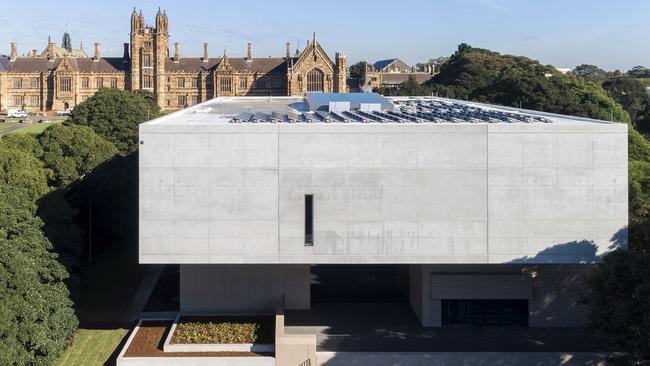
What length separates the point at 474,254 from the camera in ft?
86.3

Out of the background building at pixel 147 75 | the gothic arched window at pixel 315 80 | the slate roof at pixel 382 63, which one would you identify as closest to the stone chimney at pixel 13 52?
the background building at pixel 147 75

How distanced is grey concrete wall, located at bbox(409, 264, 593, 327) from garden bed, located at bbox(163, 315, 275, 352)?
261 inches

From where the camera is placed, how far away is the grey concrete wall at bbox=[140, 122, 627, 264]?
26.0 m

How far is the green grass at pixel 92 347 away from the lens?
1117 inches

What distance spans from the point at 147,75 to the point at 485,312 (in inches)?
3172

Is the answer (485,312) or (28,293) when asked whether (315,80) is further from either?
(28,293)

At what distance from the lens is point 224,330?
28.1 m

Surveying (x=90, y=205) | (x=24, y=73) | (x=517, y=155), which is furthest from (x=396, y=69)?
(x=517, y=155)

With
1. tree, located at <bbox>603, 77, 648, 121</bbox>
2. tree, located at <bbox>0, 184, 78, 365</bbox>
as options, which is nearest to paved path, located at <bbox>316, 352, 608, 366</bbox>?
tree, located at <bbox>0, 184, 78, 365</bbox>

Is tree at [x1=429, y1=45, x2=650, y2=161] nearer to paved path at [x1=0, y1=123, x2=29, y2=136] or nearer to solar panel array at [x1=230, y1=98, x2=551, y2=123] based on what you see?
solar panel array at [x1=230, y1=98, x2=551, y2=123]

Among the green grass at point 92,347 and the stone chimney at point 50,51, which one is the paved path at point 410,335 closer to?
the green grass at point 92,347

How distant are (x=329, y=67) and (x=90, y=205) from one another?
60495mm

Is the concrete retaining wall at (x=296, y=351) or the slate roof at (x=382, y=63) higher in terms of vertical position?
the slate roof at (x=382, y=63)

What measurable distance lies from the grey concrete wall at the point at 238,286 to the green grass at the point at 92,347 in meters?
3.17
